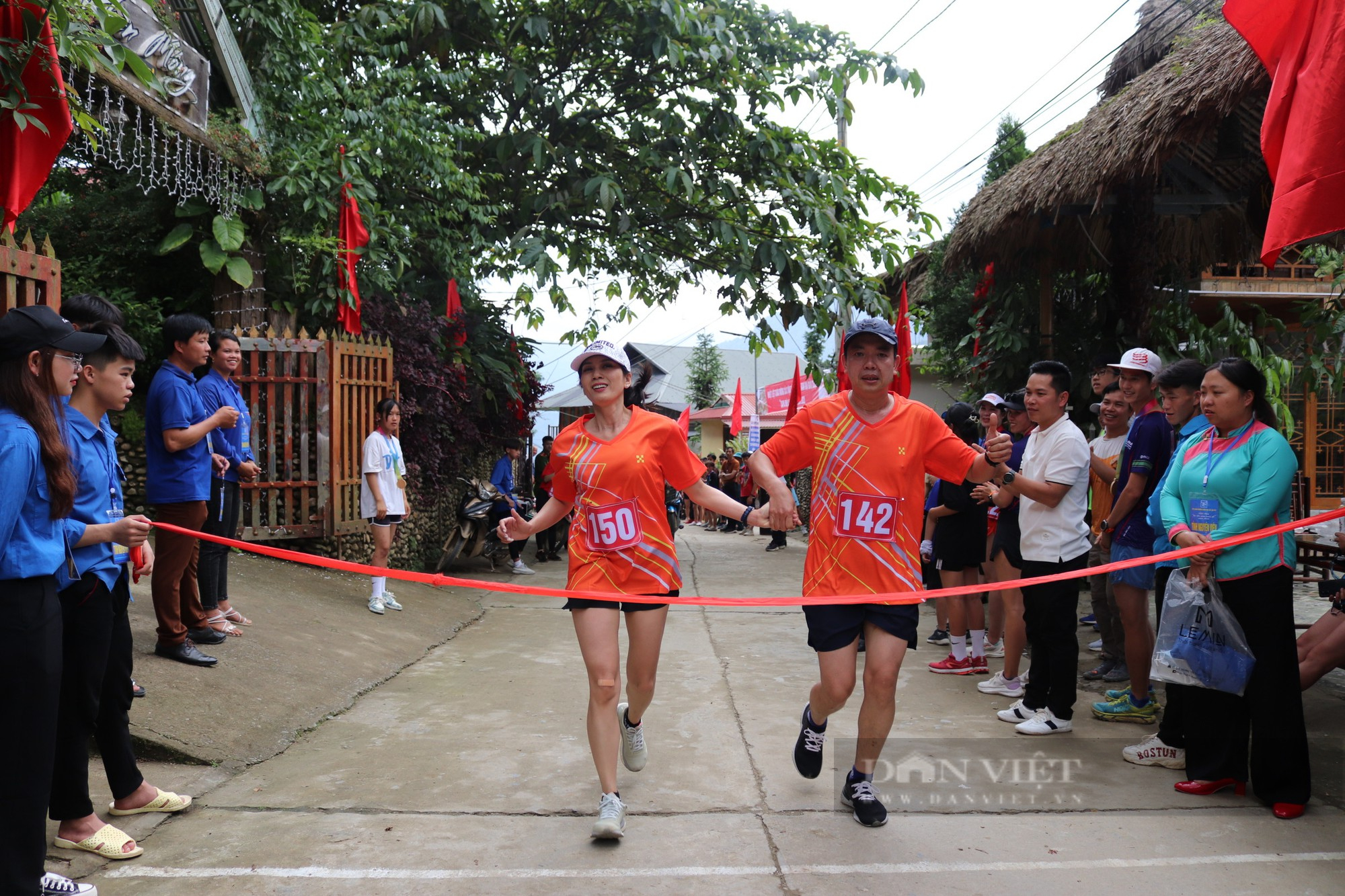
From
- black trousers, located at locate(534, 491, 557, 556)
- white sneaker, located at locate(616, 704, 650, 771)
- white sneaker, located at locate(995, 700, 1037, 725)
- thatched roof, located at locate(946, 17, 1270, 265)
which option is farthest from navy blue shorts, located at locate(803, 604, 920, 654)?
black trousers, located at locate(534, 491, 557, 556)

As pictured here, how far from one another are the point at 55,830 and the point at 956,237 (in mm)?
8267

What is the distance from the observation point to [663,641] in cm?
784

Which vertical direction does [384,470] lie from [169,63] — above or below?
below

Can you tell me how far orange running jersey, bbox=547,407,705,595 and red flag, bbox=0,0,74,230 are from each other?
2436 mm

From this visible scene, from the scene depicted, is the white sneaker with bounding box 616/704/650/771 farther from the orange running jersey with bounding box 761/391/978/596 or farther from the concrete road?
the orange running jersey with bounding box 761/391/978/596

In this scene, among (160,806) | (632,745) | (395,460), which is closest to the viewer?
(160,806)

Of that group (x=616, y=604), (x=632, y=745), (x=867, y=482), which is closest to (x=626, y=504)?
(x=616, y=604)

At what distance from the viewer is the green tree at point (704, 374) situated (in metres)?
40.5

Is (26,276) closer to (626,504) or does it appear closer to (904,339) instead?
(626,504)

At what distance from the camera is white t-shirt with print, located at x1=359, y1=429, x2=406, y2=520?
317 inches

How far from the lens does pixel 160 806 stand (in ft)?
12.1

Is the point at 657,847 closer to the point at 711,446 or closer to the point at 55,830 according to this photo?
the point at 55,830

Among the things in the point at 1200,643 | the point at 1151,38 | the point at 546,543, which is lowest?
the point at 546,543

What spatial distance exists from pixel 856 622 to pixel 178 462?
3.74 meters
